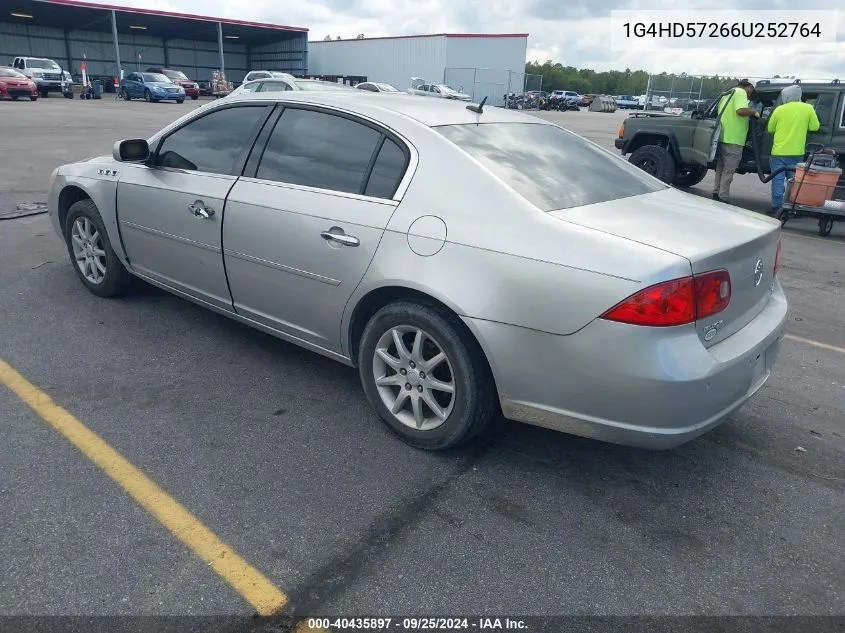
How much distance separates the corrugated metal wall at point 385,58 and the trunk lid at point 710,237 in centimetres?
4568

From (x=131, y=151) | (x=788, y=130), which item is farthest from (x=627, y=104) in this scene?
(x=131, y=151)

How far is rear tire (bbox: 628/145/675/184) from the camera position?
1097cm

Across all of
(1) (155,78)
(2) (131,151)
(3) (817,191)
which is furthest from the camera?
(1) (155,78)

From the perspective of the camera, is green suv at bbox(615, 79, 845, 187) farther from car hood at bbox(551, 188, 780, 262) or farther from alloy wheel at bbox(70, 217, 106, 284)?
alloy wheel at bbox(70, 217, 106, 284)

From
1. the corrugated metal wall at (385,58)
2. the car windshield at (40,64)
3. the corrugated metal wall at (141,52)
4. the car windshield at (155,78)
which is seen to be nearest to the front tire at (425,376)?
the car windshield at (155,78)

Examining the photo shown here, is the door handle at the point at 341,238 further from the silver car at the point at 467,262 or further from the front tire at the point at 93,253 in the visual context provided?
the front tire at the point at 93,253

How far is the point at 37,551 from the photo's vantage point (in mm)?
2373

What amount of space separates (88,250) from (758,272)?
4.42 metres

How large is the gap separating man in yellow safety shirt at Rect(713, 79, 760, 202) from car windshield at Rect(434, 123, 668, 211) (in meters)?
7.10

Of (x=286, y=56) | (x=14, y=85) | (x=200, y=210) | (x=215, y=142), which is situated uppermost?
(x=286, y=56)

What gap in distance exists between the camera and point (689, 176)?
1199 centimetres

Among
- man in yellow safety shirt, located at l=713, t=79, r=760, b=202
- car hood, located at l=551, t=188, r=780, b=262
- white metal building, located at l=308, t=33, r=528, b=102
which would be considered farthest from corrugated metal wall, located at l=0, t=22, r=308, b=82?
car hood, located at l=551, t=188, r=780, b=262

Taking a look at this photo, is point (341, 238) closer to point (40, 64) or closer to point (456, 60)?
point (40, 64)

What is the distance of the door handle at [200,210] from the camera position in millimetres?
3766
